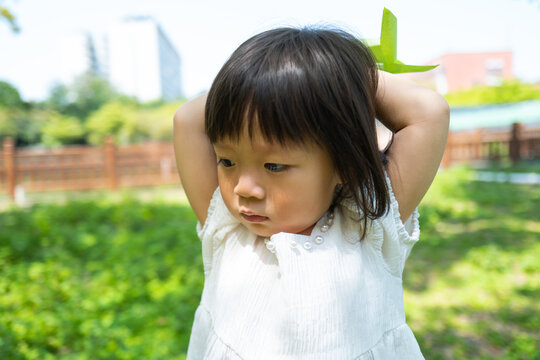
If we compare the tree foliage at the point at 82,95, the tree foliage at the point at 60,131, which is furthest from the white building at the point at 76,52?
the tree foliage at the point at 60,131

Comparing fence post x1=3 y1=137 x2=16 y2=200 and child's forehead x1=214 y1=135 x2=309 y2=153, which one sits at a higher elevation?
child's forehead x1=214 y1=135 x2=309 y2=153

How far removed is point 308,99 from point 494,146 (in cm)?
1348

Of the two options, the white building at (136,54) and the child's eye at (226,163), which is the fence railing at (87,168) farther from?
the white building at (136,54)

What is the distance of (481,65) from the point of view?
3806cm

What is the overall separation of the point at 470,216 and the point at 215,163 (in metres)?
5.65

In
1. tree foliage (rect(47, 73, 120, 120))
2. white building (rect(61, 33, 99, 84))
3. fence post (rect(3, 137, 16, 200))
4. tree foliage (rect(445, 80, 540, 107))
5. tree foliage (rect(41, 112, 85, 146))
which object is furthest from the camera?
white building (rect(61, 33, 99, 84))

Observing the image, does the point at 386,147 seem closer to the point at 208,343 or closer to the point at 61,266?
the point at 208,343

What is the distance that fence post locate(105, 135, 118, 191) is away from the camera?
1040cm

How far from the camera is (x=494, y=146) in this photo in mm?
12438

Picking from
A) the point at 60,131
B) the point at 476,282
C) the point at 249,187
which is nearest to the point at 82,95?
the point at 60,131

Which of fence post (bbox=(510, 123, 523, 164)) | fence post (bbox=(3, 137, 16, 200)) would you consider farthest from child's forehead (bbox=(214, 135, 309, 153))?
fence post (bbox=(510, 123, 523, 164))

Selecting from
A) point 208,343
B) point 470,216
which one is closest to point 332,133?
point 208,343

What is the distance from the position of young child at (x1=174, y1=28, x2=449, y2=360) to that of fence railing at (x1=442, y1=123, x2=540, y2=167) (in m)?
12.3

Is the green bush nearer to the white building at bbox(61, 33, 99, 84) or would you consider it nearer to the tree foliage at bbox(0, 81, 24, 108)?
the tree foliage at bbox(0, 81, 24, 108)
